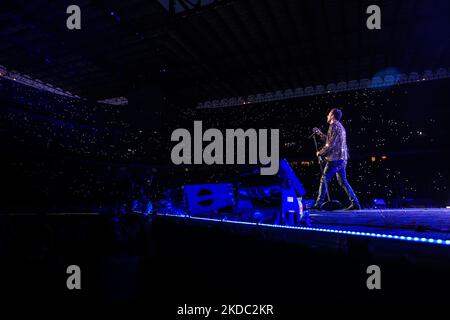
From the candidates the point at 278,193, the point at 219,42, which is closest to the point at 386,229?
the point at 278,193

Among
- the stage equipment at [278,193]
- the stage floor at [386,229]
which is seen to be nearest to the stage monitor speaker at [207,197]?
the stage equipment at [278,193]

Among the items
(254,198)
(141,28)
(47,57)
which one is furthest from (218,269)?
(47,57)

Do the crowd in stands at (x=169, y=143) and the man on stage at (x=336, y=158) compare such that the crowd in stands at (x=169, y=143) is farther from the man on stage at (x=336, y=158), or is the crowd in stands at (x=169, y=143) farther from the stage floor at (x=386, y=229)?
the stage floor at (x=386, y=229)

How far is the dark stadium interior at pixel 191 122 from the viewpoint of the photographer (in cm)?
303

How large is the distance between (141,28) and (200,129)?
223 inches

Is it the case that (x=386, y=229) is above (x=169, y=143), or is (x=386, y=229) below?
below

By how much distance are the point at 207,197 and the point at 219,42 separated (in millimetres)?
3719

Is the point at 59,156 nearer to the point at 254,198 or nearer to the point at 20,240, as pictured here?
the point at 20,240

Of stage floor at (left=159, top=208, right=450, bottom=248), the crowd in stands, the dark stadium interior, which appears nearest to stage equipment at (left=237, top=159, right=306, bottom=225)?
stage floor at (left=159, top=208, right=450, bottom=248)

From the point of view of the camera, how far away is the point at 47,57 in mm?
7887

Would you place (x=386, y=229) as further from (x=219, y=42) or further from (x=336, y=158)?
(x=219, y=42)

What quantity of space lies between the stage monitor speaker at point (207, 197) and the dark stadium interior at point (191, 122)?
1195 mm

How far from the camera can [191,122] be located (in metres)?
11.7

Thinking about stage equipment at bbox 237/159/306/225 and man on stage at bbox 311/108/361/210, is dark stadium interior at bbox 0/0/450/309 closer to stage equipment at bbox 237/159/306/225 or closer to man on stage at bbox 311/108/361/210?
stage equipment at bbox 237/159/306/225
